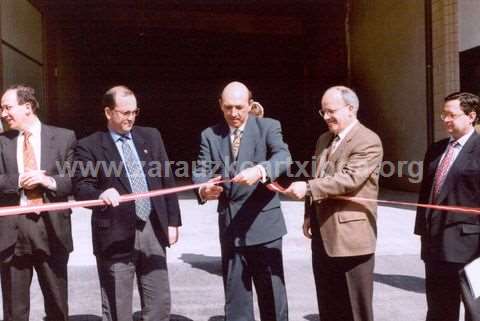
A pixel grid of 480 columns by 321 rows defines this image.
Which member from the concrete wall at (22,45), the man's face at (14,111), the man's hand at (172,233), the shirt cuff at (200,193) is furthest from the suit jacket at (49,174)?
the concrete wall at (22,45)

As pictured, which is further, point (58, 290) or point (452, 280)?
point (58, 290)

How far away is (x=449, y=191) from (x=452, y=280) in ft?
1.74

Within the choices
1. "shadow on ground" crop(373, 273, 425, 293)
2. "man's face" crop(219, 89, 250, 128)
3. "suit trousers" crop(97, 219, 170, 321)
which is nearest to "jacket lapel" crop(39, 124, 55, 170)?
"suit trousers" crop(97, 219, 170, 321)

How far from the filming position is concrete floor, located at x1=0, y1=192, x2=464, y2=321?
15.1 ft

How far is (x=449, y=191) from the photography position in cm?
338

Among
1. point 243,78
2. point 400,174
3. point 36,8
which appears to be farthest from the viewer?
point 243,78

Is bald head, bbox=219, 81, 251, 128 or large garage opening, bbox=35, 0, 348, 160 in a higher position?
large garage opening, bbox=35, 0, 348, 160

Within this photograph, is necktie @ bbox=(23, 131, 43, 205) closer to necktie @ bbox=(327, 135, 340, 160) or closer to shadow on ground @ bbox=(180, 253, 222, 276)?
necktie @ bbox=(327, 135, 340, 160)

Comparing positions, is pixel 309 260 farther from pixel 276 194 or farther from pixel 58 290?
pixel 58 290

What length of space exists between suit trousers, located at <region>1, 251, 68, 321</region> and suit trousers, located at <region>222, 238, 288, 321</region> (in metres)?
1.04

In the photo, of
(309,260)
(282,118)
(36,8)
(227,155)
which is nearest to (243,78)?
(282,118)

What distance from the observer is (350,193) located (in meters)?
3.35

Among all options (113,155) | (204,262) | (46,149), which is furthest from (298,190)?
(204,262)

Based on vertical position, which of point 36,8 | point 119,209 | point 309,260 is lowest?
point 309,260
